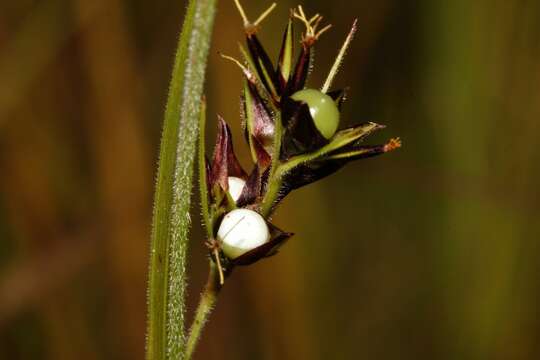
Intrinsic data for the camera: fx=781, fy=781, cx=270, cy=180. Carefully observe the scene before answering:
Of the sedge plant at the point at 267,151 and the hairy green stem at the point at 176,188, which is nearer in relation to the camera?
the hairy green stem at the point at 176,188

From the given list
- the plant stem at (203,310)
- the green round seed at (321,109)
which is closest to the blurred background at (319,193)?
the plant stem at (203,310)

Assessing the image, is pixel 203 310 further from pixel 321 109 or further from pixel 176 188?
pixel 321 109

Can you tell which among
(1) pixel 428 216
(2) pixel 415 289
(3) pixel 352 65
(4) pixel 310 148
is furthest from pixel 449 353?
(4) pixel 310 148

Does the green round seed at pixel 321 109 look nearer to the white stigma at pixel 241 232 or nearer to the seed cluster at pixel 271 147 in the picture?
the seed cluster at pixel 271 147

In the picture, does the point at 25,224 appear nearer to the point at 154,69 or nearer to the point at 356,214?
the point at 154,69

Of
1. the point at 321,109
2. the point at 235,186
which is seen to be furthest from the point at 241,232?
the point at 321,109
